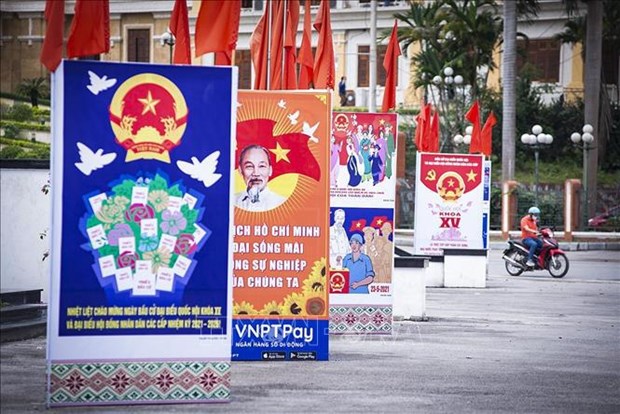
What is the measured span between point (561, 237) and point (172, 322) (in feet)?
125

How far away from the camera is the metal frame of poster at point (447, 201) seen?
26.4 metres

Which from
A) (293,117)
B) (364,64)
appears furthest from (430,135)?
(364,64)

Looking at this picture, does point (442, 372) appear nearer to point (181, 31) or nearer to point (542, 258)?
point (181, 31)

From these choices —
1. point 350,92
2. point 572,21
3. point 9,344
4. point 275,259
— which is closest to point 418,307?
point 275,259

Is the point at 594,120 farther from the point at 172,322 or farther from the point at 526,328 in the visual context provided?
the point at 172,322

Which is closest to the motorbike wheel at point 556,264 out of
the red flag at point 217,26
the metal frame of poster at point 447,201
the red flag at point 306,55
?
the metal frame of poster at point 447,201

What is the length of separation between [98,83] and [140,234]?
3.58ft

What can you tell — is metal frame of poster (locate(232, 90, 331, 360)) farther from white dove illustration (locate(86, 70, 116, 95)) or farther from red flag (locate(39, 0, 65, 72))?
red flag (locate(39, 0, 65, 72))

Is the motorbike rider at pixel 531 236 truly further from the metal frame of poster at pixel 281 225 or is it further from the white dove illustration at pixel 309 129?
the white dove illustration at pixel 309 129

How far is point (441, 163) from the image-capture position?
26438mm

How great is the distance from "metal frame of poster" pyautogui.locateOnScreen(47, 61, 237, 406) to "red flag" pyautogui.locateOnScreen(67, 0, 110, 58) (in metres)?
0.32

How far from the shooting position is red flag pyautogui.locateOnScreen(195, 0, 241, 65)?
36.7 ft

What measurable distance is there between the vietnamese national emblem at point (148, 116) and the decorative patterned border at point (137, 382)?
1456mm

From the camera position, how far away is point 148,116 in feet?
33.2
